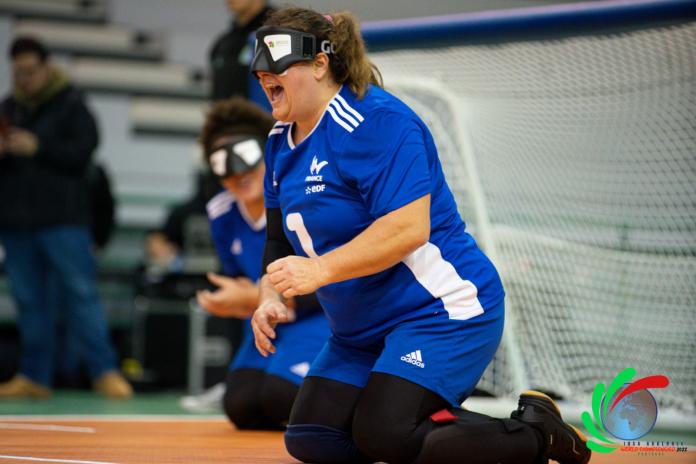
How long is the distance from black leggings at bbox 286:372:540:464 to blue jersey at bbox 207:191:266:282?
174cm

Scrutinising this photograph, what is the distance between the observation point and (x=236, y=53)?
19.2 ft

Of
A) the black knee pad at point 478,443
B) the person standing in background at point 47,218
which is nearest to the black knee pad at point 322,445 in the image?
the black knee pad at point 478,443

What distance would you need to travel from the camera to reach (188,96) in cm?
1145

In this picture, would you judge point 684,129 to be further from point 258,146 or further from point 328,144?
point 328,144

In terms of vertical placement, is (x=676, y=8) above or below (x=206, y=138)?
above

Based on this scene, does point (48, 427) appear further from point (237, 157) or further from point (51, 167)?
point (51, 167)

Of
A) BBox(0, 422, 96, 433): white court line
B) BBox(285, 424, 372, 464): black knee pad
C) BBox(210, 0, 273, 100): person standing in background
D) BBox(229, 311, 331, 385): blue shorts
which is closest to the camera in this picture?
BBox(285, 424, 372, 464): black knee pad

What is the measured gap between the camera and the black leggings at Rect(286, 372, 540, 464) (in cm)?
254

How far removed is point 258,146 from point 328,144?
1603mm

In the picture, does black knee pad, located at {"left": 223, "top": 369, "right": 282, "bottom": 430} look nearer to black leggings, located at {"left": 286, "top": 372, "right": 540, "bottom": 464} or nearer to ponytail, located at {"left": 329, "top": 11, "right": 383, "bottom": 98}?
black leggings, located at {"left": 286, "top": 372, "right": 540, "bottom": 464}

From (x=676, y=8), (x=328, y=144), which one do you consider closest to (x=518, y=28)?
(x=676, y=8)

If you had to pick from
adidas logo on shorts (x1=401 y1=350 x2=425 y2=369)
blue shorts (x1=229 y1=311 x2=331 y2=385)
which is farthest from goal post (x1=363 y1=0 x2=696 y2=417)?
adidas logo on shorts (x1=401 y1=350 x2=425 y2=369)

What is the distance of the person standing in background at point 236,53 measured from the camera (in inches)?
227

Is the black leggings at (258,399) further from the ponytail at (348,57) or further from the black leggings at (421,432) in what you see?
the ponytail at (348,57)
